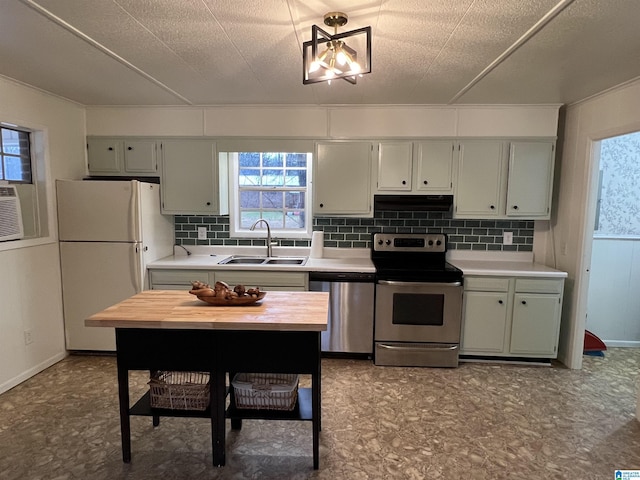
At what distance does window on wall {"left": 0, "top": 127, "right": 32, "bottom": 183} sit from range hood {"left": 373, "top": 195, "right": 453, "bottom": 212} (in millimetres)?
2951

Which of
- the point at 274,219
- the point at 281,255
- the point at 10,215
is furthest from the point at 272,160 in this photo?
the point at 10,215

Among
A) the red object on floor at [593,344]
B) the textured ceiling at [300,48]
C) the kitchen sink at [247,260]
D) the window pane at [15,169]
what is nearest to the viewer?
the textured ceiling at [300,48]

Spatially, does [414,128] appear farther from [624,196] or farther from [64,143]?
[64,143]

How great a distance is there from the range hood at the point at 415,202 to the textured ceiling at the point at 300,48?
863 millimetres

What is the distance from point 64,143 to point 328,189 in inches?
93.1

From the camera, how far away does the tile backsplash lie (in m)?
3.65

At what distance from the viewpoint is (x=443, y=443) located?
2227 mm

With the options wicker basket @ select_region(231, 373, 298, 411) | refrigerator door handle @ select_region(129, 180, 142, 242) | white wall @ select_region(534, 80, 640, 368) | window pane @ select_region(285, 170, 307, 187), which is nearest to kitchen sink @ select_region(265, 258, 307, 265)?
window pane @ select_region(285, 170, 307, 187)

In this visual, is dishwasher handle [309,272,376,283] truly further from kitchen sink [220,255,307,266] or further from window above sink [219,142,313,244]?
window above sink [219,142,313,244]

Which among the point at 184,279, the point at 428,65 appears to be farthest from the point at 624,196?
the point at 184,279

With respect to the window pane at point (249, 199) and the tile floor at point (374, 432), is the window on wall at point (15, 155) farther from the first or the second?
the window pane at point (249, 199)

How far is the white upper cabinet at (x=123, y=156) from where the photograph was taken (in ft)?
11.5

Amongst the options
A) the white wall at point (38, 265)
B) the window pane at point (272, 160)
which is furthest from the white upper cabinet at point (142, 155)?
the window pane at point (272, 160)

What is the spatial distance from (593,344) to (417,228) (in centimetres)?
196
